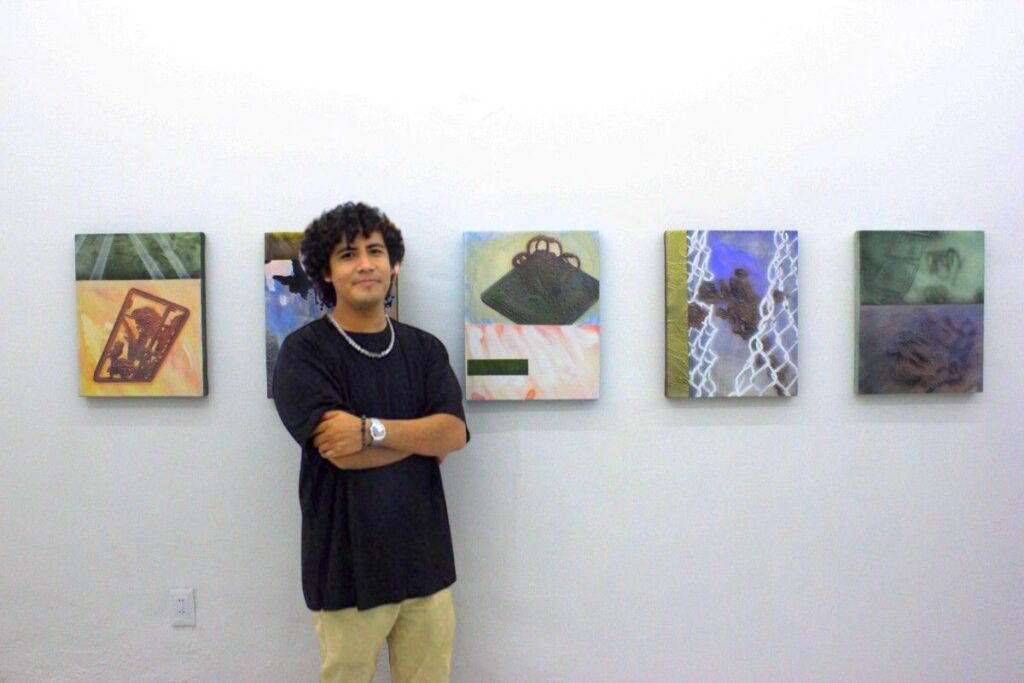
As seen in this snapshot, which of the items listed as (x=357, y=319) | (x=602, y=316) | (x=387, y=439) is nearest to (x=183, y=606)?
(x=387, y=439)

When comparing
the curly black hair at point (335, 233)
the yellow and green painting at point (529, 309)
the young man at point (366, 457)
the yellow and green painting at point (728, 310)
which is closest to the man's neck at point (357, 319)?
the young man at point (366, 457)

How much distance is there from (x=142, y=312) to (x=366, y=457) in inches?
35.8

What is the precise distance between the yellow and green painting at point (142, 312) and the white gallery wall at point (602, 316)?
60 millimetres

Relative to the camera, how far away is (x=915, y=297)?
1.92m

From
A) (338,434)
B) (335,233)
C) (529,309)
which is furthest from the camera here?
(529,309)

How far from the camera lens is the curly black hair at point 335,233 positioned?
1.60m

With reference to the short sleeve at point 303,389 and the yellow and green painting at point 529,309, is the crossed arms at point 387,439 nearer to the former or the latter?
the short sleeve at point 303,389

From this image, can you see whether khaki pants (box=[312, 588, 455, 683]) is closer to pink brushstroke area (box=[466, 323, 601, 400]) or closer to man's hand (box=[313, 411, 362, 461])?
man's hand (box=[313, 411, 362, 461])

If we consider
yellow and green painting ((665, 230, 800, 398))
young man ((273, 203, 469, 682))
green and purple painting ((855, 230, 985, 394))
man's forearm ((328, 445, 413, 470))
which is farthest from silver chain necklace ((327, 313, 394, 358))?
→ green and purple painting ((855, 230, 985, 394))

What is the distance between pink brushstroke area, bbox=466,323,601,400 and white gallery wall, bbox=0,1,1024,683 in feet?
0.22

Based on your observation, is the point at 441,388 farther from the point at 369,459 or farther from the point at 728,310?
the point at 728,310

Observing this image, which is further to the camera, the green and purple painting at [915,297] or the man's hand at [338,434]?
the green and purple painting at [915,297]

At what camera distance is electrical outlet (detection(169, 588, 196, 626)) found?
76.4 inches

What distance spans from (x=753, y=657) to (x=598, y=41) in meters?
1.97
